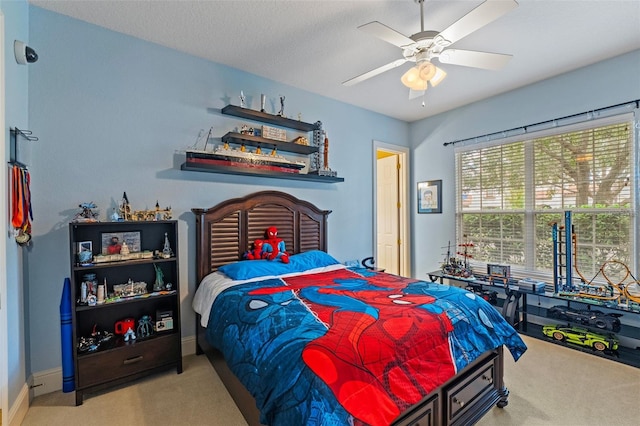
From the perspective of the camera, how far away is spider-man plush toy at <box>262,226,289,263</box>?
3.06 metres

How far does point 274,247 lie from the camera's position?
10.4 feet

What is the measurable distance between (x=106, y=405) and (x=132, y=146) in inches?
78.7

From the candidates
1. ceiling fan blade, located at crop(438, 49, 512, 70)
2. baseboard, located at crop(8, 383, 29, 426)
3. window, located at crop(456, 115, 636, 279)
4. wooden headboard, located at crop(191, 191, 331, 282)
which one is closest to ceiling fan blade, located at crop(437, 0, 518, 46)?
ceiling fan blade, located at crop(438, 49, 512, 70)

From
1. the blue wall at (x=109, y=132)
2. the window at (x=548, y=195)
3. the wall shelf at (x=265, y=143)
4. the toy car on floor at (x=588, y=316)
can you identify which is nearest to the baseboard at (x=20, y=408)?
the blue wall at (x=109, y=132)

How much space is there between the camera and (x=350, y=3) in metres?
2.14

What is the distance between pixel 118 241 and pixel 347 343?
6.96ft

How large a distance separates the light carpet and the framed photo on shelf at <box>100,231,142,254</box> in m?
1.06

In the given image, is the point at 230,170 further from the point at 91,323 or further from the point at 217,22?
the point at 91,323

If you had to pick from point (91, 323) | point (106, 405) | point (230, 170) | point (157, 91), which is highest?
point (157, 91)

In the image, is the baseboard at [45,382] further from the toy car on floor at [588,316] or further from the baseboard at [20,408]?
the toy car on floor at [588,316]

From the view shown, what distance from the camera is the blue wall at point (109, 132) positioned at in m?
2.24

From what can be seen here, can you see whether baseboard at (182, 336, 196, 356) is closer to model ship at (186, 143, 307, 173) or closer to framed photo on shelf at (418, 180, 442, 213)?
model ship at (186, 143, 307, 173)

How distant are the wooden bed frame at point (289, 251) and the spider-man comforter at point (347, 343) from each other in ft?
0.44

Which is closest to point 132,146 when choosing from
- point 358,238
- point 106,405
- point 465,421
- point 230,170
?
point 230,170
